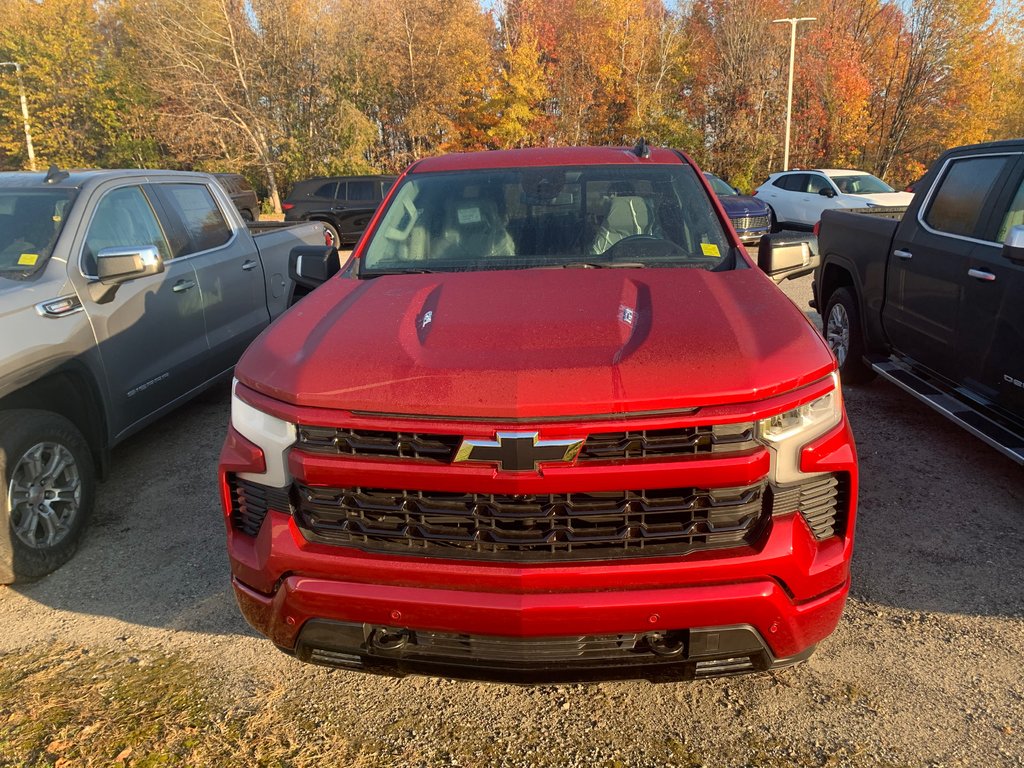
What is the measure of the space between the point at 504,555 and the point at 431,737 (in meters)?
0.86

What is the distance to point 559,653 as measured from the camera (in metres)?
2.10

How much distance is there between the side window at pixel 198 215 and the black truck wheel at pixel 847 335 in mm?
5028

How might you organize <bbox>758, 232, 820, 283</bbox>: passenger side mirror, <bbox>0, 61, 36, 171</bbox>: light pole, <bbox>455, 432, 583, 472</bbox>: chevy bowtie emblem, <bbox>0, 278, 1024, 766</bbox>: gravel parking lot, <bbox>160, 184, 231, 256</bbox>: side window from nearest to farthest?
1. <bbox>455, 432, 583, 472</bbox>: chevy bowtie emblem
2. <bbox>0, 278, 1024, 766</bbox>: gravel parking lot
3. <bbox>758, 232, 820, 283</bbox>: passenger side mirror
4. <bbox>160, 184, 231, 256</bbox>: side window
5. <bbox>0, 61, 36, 171</bbox>: light pole

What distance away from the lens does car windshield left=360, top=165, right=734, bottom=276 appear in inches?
130

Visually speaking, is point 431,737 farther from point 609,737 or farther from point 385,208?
point 385,208

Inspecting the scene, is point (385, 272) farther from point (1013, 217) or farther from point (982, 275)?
point (1013, 217)

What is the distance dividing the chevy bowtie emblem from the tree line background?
117ft

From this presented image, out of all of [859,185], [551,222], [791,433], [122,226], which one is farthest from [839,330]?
[859,185]

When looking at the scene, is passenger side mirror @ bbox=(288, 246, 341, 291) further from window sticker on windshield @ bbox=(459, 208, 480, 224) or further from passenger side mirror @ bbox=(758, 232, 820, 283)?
passenger side mirror @ bbox=(758, 232, 820, 283)

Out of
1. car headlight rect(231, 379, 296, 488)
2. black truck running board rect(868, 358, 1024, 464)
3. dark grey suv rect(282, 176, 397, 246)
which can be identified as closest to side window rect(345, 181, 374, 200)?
dark grey suv rect(282, 176, 397, 246)

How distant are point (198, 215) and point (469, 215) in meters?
2.98

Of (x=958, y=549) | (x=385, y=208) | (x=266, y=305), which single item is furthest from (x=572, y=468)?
(x=266, y=305)

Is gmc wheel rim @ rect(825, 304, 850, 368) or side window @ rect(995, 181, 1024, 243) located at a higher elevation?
side window @ rect(995, 181, 1024, 243)

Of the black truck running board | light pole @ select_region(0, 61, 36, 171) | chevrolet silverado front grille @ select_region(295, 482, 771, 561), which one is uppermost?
light pole @ select_region(0, 61, 36, 171)
